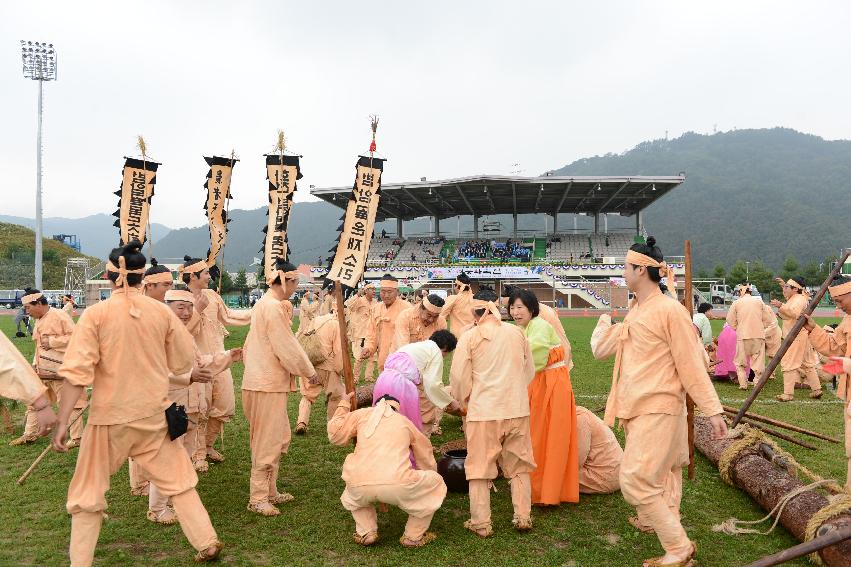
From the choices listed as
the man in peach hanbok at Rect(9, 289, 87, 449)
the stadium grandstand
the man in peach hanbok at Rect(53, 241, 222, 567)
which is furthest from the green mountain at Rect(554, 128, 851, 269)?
the man in peach hanbok at Rect(53, 241, 222, 567)

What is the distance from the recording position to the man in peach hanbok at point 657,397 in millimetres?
3363

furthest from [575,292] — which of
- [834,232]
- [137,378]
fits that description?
[834,232]

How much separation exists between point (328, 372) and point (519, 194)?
107ft

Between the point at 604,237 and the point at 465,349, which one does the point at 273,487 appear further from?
the point at 604,237

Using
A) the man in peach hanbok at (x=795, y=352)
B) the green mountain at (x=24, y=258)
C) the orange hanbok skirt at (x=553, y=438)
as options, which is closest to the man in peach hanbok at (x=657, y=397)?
the orange hanbok skirt at (x=553, y=438)

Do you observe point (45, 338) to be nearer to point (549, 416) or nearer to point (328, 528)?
point (328, 528)

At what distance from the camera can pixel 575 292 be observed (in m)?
35.8

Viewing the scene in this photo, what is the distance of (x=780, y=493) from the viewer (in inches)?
162

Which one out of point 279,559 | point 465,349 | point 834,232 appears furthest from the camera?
point 834,232

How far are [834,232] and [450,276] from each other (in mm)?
63799

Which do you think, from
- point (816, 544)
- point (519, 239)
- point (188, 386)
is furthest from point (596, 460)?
point (519, 239)

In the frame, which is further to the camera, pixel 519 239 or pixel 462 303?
pixel 519 239

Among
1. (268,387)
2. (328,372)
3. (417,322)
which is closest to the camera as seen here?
(268,387)

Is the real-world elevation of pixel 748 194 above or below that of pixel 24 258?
above
